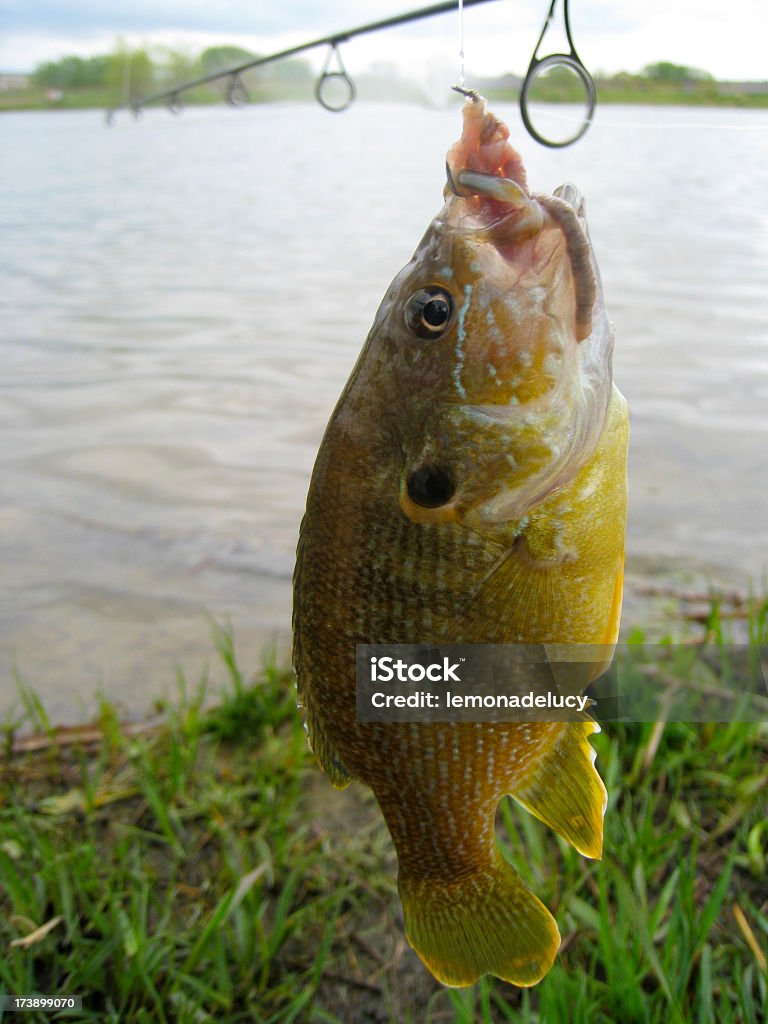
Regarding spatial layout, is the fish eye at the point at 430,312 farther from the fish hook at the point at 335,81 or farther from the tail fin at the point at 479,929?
the fish hook at the point at 335,81

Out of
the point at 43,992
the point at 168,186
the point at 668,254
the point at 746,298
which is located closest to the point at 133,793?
the point at 43,992

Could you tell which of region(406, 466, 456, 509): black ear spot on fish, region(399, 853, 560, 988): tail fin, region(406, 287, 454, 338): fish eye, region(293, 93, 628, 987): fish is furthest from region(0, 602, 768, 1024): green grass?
region(406, 287, 454, 338): fish eye

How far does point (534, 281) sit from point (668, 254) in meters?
14.5

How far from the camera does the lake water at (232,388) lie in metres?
5.55

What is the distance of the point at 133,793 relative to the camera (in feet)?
11.1

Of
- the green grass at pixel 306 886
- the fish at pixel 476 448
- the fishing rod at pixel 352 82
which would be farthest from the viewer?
the green grass at pixel 306 886

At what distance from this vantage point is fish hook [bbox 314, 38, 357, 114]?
3.60 metres

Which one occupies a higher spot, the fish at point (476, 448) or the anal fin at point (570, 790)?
the fish at point (476, 448)

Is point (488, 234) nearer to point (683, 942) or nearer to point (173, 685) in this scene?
point (683, 942)

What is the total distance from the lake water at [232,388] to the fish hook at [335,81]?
4.28 feet

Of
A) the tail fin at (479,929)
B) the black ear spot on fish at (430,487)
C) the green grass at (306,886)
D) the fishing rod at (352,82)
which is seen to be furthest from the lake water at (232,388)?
the tail fin at (479,929)

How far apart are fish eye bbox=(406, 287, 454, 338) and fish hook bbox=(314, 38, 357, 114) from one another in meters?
2.62

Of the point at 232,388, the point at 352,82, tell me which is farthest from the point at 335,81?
the point at 232,388

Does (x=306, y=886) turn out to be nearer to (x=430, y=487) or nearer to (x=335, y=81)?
(x=430, y=487)
